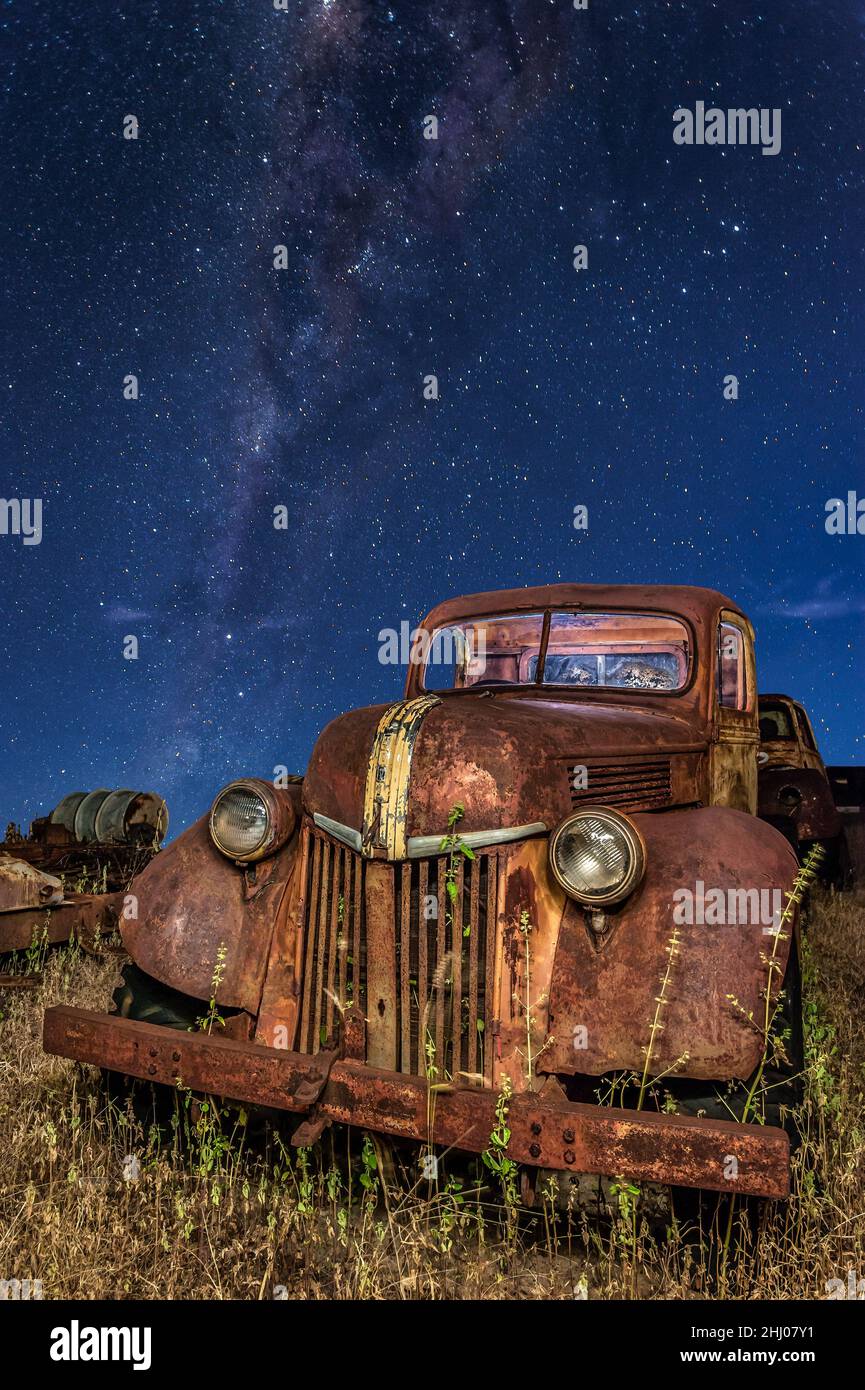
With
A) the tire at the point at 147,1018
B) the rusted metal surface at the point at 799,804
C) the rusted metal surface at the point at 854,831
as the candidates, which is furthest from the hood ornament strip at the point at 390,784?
the rusted metal surface at the point at 854,831

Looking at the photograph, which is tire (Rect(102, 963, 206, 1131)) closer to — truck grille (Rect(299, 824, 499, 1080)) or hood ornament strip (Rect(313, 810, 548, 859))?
truck grille (Rect(299, 824, 499, 1080))

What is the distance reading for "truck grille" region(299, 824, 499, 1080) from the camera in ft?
8.35

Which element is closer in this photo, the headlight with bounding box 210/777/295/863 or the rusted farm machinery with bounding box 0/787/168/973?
the headlight with bounding box 210/777/295/863

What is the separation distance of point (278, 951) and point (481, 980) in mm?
819

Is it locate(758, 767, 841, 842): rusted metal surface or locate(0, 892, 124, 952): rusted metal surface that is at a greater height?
locate(758, 767, 841, 842): rusted metal surface

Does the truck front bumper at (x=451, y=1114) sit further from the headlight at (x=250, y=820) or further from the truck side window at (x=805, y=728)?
the truck side window at (x=805, y=728)

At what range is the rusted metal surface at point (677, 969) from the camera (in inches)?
91.6

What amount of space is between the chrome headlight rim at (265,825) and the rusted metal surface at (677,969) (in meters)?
1.10

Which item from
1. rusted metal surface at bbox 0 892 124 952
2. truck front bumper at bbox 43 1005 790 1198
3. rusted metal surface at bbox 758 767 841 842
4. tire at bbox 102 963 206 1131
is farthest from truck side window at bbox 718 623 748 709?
rusted metal surface at bbox 0 892 124 952

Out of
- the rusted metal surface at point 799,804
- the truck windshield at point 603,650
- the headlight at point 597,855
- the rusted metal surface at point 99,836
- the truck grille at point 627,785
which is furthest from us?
the rusted metal surface at point 99,836

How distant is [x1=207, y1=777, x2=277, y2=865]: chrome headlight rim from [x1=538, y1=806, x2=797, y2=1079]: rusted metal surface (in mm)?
1104

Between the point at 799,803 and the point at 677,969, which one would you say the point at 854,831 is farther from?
the point at 677,969

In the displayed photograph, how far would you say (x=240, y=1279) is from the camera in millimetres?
2326

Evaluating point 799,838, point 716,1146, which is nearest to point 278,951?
point 716,1146
